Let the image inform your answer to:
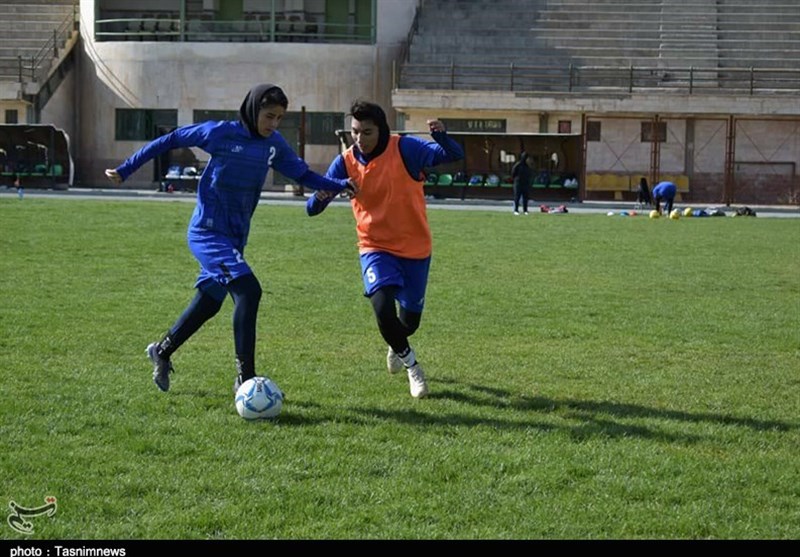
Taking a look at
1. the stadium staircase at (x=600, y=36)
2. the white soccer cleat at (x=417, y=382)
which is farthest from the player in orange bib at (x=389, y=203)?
the stadium staircase at (x=600, y=36)

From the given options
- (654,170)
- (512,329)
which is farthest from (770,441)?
(654,170)

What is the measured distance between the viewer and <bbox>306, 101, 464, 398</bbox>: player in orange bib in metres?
8.57

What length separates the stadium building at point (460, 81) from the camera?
4578 cm

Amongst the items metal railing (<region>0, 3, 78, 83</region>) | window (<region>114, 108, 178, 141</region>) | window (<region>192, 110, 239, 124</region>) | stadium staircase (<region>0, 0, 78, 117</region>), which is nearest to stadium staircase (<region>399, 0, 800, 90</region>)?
window (<region>192, 110, 239, 124</region>)

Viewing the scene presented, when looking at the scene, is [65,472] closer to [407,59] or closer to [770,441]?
[770,441]

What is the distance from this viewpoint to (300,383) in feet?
28.8

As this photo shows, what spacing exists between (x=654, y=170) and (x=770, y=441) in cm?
3846

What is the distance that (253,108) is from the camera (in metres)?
8.12

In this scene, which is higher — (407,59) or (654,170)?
(407,59)

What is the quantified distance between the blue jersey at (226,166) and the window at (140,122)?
4360cm

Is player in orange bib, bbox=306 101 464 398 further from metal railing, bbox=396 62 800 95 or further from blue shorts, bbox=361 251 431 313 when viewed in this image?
metal railing, bbox=396 62 800 95

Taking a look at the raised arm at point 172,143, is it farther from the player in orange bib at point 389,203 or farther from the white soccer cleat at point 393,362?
the white soccer cleat at point 393,362

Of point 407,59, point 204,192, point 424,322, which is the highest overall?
point 407,59

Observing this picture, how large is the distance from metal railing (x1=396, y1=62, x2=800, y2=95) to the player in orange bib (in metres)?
39.3
